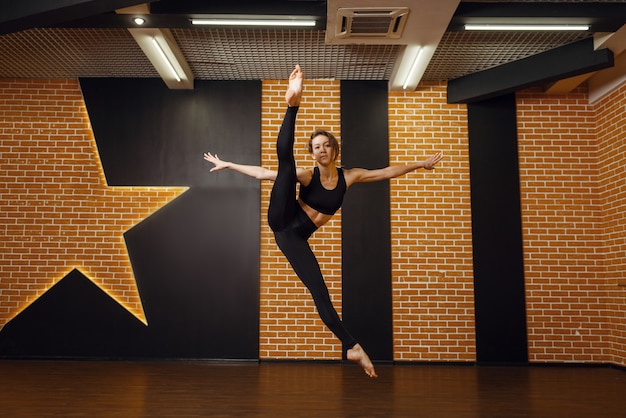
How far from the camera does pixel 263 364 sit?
5.60 metres

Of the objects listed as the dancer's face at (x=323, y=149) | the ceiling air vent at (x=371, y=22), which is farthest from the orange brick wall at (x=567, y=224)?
the dancer's face at (x=323, y=149)

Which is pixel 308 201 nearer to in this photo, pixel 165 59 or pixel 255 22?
pixel 255 22

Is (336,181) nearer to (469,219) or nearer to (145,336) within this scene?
(469,219)

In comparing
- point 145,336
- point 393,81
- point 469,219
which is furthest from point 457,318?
point 145,336

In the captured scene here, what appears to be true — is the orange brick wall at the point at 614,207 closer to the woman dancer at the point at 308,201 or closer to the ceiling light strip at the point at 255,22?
the woman dancer at the point at 308,201

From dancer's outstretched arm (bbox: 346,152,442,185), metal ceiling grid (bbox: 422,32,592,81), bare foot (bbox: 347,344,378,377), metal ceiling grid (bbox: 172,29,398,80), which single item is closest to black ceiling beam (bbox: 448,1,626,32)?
metal ceiling grid (bbox: 422,32,592,81)

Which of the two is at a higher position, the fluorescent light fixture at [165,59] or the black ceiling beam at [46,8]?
the fluorescent light fixture at [165,59]

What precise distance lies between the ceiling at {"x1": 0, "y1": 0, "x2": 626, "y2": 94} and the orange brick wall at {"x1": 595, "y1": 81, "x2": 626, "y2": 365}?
1158mm

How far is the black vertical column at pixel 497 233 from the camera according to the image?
225 inches

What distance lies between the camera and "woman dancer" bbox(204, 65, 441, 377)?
3248 millimetres

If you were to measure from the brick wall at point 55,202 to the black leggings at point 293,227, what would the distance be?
2.75 metres

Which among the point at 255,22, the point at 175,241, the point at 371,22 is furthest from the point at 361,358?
the point at 175,241

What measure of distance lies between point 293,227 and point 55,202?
3630 millimetres

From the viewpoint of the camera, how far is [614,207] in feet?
18.5
